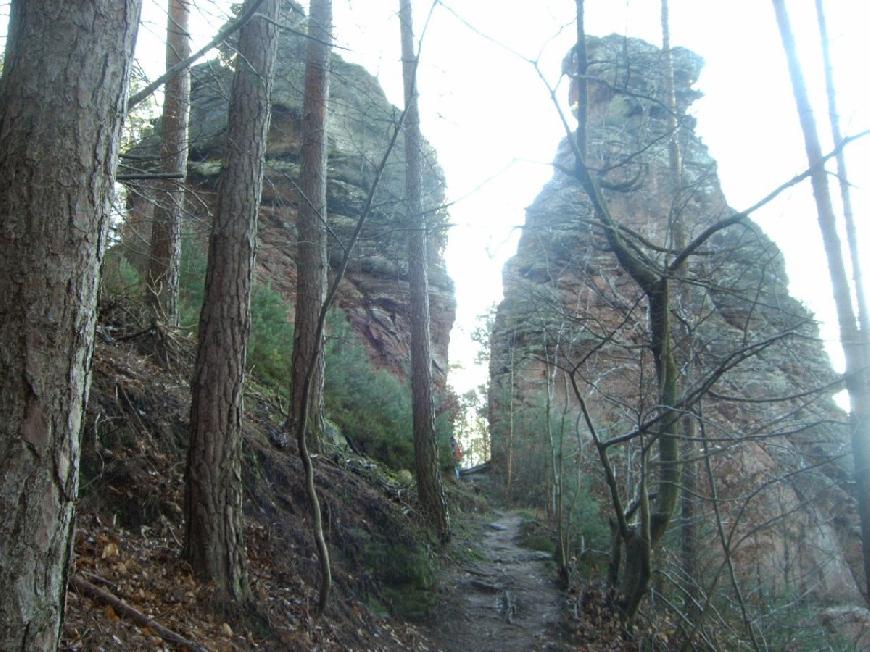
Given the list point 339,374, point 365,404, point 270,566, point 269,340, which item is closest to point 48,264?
point 270,566

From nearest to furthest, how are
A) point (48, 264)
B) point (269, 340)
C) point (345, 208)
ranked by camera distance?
1. point (48, 264)
2. point (269, 340)
3. point (345, 208)

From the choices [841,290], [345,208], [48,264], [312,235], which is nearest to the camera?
[48,264]

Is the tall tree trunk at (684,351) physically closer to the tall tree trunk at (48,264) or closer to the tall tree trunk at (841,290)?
the tall tree trunk at (841,290)

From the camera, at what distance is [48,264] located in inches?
82.1

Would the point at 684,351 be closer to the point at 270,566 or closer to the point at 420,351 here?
the point at 270,566

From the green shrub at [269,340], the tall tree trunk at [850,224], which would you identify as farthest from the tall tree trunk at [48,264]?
the green shrub at [269,340]

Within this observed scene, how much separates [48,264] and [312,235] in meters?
6.81

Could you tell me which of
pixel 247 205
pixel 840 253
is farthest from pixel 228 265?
pixel 840 253

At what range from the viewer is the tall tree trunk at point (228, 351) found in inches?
179

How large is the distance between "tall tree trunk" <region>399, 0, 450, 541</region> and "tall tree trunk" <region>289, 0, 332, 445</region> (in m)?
1.20

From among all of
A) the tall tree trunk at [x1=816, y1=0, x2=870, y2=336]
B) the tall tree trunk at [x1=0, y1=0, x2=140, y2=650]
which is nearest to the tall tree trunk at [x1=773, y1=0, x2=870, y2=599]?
the tall tree trunk at [x1=816, y1=0, x2=870, y2=336]

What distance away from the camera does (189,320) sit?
983 cm

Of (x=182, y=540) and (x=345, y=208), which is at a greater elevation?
(x=345, y=208)

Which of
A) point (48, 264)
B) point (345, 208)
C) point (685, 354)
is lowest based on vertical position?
point (48, 264)
